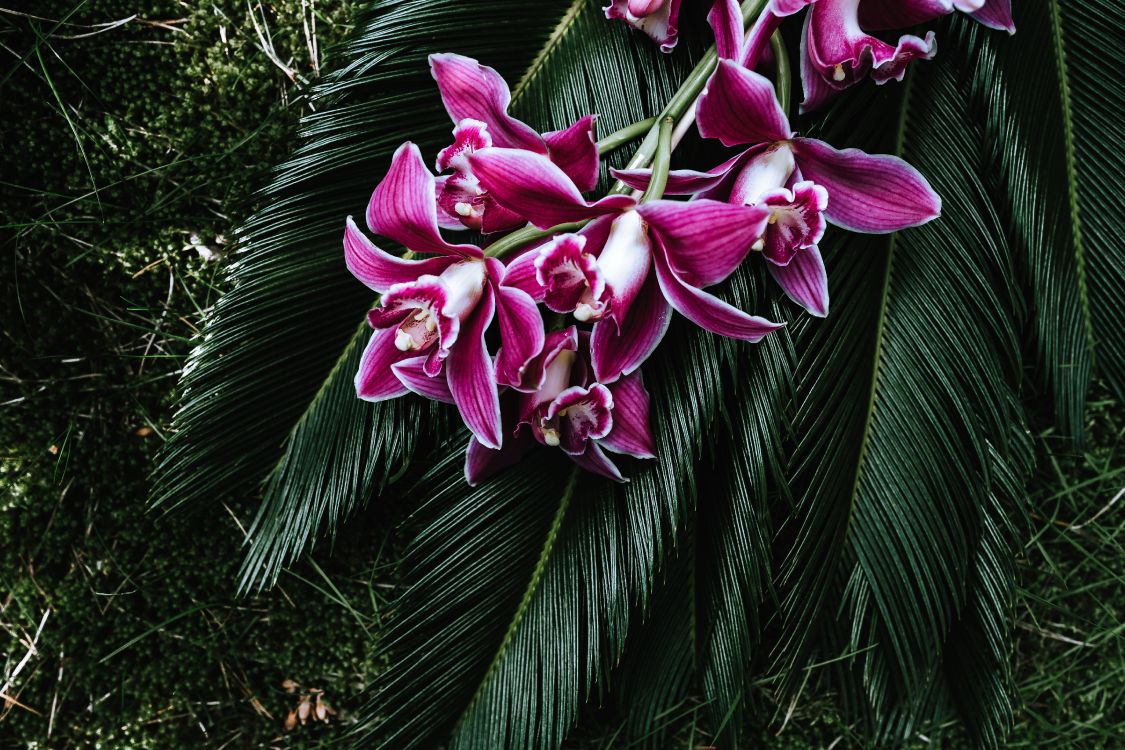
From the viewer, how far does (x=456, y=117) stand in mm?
922

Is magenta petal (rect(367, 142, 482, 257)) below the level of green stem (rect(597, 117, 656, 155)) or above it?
below

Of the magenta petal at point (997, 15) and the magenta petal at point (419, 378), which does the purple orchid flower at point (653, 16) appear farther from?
the magenta petal at point (419, 378)

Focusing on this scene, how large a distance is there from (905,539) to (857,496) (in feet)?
0.29

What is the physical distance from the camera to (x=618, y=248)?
32.9 inches

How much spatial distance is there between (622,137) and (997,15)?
1.54 feet

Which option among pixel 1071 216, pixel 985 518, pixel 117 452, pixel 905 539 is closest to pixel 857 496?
pixel 905 539

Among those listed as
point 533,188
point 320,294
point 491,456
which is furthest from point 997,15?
point 320,294

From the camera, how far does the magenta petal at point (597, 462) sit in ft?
3.36

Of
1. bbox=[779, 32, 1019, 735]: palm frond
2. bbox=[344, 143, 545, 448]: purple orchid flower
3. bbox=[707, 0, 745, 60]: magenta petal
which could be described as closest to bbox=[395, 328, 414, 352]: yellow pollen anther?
bbox=[344, 143, 545, 448]: purple orchid flower

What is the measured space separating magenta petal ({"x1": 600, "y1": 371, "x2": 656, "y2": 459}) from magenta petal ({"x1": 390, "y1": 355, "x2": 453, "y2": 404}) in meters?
0.21

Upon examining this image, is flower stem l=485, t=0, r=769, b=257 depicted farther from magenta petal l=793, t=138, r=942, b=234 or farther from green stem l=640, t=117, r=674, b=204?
magenta petal l=793, t=138, r=942, b=234

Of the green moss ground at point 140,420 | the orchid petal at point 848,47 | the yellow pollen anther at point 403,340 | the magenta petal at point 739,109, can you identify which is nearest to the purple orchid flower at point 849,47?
the orchid petal at point 848,47

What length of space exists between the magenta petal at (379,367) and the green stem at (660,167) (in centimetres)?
34

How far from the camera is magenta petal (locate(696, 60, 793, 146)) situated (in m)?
0.81
